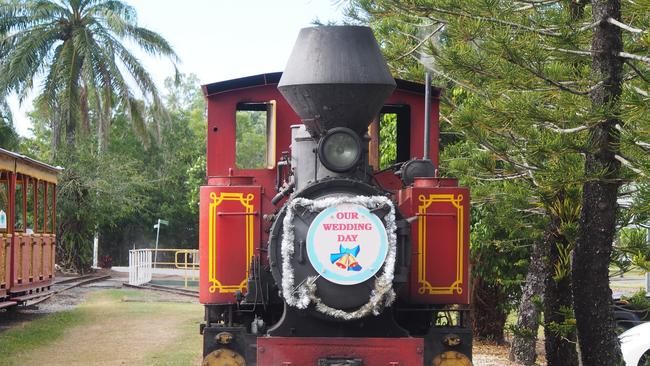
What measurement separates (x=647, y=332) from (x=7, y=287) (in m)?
9.49

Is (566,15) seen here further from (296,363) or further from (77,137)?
(77,137)

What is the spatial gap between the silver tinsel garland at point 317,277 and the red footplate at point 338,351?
241 millimetres

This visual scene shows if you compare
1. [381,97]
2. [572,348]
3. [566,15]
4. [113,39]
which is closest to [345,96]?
[381,97]

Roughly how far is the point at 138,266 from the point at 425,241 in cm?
2027

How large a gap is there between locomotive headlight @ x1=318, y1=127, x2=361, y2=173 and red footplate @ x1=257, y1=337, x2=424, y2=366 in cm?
120

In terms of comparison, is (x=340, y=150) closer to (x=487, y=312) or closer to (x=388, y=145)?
(x=388, y=145)

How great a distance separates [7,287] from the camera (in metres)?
14.9

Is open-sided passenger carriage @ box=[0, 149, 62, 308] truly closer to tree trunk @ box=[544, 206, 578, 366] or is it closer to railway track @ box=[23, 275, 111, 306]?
railway track @ box=[23, 275, 111, 306]

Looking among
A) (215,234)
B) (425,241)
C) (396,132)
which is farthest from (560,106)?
(215,234)

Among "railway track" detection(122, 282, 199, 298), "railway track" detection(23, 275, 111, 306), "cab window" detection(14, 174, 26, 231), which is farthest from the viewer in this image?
"railway track" detection(122, 282, 199, 298)

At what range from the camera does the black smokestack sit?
22.0 feet

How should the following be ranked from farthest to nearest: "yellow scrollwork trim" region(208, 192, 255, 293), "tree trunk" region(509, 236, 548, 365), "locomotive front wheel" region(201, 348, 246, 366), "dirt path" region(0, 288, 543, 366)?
"dirt path" region(0, 288, 543, 366) → "tree trunk" region(509, 236, 548, 365) → "yellow scrollwork trim" region(208, 192, 255, 293) → "locomotive front wheel" region(201, 348, 246, 366)

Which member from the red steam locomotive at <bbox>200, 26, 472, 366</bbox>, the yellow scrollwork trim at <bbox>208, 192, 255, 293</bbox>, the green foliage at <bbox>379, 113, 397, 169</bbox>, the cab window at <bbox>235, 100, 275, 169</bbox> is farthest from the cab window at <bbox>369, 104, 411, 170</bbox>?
the yellow scrollwork trim at <bbox>208, 192, 255, 293</bbox>

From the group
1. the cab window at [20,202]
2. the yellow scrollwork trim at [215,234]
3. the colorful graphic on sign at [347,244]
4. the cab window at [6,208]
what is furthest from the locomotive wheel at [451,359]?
the cab window at [20,202]
